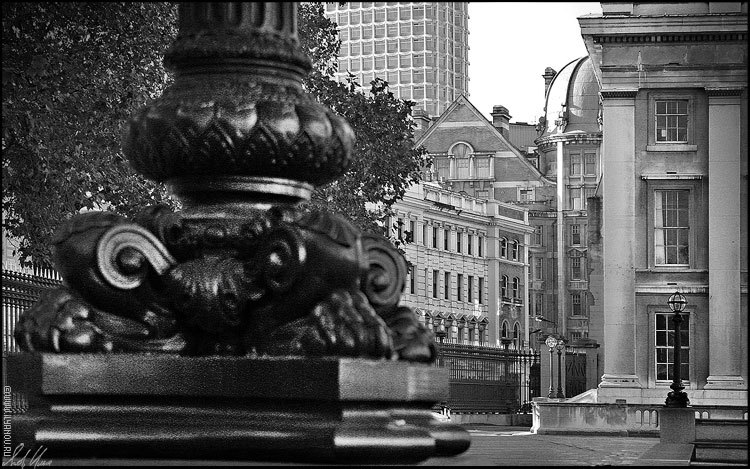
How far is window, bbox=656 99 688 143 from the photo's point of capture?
148 feet

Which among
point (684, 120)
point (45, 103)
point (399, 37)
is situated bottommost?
point (45, 103)

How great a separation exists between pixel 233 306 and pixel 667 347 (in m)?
41.3

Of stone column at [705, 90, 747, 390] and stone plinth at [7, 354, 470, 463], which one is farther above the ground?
stone column at [705, 90, 747, 390]

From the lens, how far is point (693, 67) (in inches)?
1737

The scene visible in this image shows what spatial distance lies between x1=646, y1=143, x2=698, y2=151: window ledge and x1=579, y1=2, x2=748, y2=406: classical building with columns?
0.03 metres

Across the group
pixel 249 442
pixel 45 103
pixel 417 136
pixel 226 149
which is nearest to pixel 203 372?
pixel 249 442

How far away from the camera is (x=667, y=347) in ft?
145

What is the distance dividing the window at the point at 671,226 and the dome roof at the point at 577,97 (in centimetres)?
7343

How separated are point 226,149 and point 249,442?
0.82 meters

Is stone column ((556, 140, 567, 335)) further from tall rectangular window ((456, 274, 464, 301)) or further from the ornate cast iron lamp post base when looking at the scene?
the ornate cast iron lamp post base

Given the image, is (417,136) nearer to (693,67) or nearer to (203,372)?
(693,67)

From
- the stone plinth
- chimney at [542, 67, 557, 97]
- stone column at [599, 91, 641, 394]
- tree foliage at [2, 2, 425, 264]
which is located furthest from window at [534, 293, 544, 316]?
the stone plinth

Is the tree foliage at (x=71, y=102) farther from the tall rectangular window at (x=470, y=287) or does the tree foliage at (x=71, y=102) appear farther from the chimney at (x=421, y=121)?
the chimney at (x=421, y=121)

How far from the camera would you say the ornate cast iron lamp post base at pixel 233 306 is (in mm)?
3783
